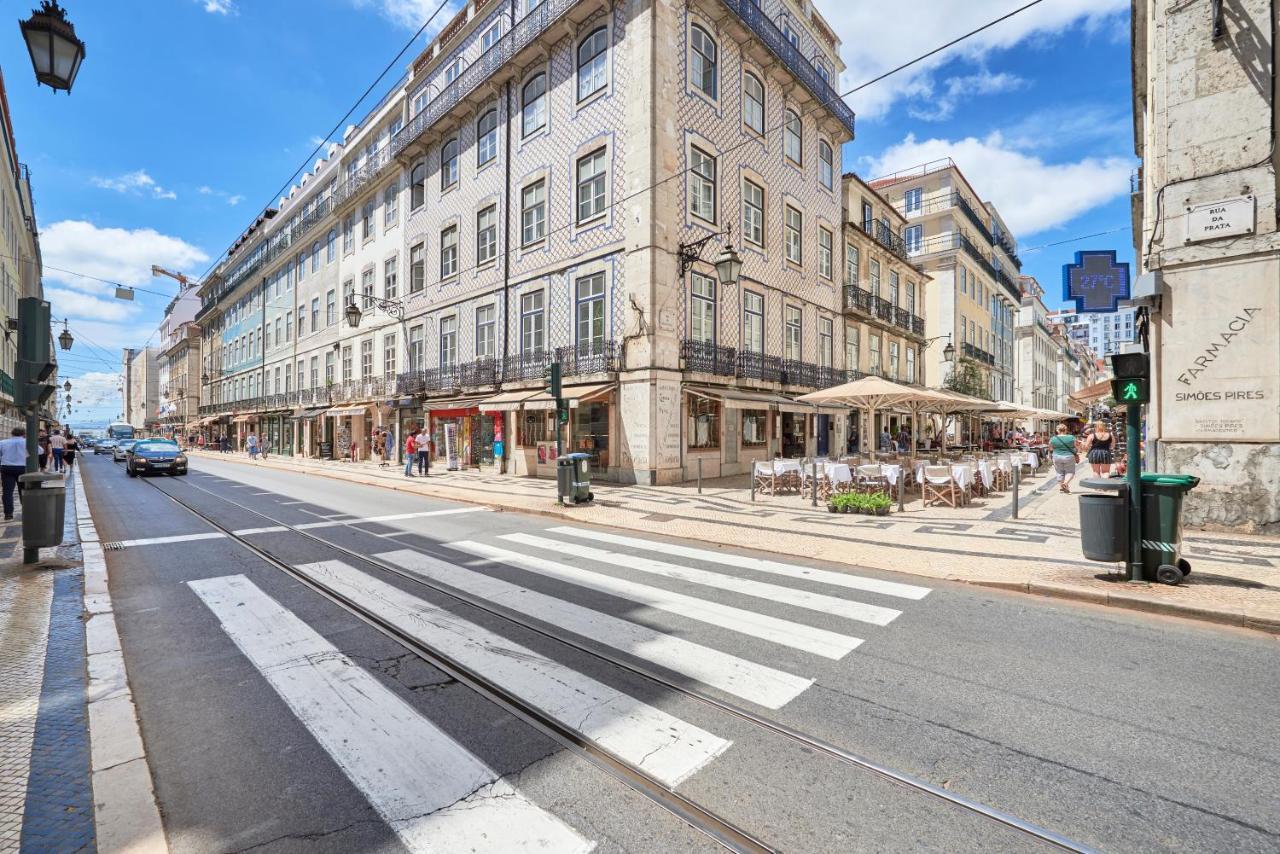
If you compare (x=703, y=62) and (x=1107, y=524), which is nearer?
(x=1107, y=524)

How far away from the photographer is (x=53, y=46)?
519 cm

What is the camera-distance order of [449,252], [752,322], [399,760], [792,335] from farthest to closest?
[449,252] → [792,335] → [752,322] → [399,760]

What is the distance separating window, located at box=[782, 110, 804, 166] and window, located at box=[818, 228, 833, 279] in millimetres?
3028

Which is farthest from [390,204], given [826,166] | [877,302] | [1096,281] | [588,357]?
[1096,281]

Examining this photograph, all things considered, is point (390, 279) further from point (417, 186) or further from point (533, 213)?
point (533, 213)

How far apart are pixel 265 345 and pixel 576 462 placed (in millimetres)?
38697

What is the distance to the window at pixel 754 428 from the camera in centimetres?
2006

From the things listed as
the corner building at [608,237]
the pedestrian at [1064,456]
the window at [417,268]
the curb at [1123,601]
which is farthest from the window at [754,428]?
the window at [417,268]

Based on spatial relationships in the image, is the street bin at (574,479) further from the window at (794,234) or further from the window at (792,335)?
the window at (794,234)

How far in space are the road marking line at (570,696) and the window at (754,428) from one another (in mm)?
15693

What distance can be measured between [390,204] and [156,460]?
48.5ft

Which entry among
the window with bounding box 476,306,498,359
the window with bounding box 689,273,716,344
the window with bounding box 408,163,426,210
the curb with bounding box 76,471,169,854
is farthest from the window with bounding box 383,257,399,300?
the curb with bounding box 76,471,169,854

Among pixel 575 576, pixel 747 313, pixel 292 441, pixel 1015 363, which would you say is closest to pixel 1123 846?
pixel 575 576

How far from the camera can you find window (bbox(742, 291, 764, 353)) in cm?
1947
